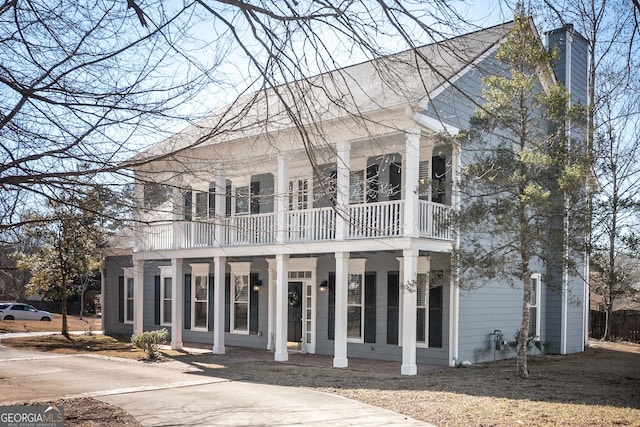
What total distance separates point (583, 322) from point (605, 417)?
12716 millimetres

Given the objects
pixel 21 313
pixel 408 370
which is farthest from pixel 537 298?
pixel 21 313

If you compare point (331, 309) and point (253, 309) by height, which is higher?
point (331, 309)

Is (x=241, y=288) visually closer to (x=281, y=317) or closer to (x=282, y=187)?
(x=281, y=317)

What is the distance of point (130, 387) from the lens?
37.9 ft

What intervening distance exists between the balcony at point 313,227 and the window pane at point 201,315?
2917 millimetres

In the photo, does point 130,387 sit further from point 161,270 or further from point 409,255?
point 161,270

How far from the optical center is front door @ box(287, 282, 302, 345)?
63.6 ft

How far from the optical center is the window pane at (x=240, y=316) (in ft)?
67.9

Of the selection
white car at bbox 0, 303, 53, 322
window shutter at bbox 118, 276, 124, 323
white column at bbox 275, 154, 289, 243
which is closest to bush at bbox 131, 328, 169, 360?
white column at bbox 275, 154, 289, 243

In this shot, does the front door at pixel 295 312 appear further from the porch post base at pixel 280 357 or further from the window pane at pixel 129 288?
the window pane at pixel 129 288

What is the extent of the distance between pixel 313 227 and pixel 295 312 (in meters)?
6.15

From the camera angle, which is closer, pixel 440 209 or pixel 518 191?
pixel 518 191

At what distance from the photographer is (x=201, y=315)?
22.1 m

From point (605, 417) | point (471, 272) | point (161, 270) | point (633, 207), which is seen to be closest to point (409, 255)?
point (471, 272)
